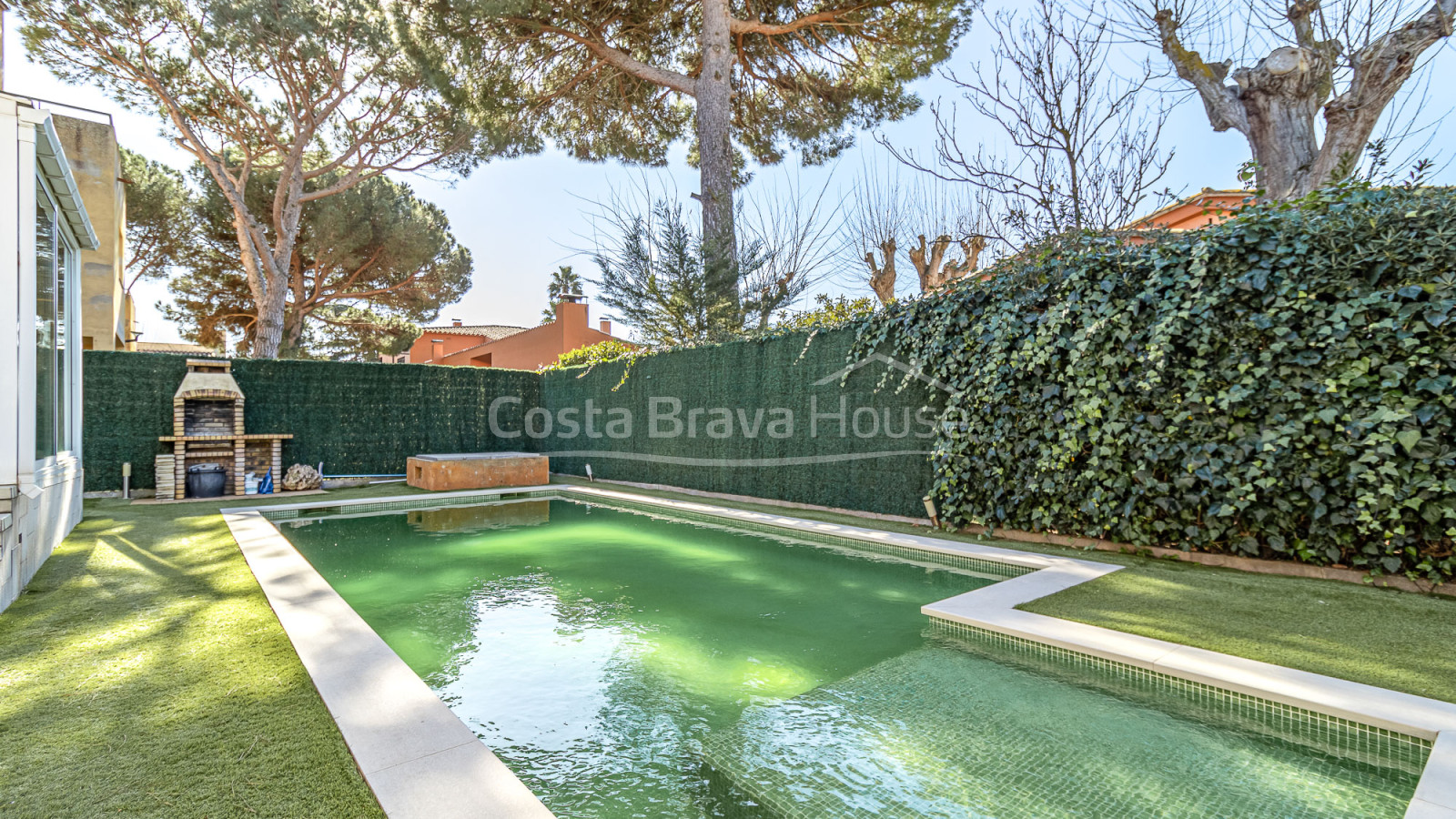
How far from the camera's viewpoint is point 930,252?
1077 centimetres

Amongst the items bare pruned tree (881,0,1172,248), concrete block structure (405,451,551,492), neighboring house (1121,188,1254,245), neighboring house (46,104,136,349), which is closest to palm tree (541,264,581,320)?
neighboring house (46,104,136,349)

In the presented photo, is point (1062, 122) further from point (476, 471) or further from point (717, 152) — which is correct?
point (476, 471)

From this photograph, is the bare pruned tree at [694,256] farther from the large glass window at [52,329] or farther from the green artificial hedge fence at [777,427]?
the large glass window at [52,329]

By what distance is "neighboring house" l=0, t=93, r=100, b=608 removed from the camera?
3.75 meters

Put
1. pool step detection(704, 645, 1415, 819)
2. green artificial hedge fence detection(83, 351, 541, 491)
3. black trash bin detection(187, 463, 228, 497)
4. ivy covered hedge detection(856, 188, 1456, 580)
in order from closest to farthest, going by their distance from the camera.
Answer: pool step detection(704, 645, 1415, 819)
ivy covered hedge detection(856, 188, 1456, 580)
black trash bin detection(187, 463, 228, 497)
green artificial hedge fence detection(83, 351, 541, 491)

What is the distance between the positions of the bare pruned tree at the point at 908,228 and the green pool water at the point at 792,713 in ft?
21.8

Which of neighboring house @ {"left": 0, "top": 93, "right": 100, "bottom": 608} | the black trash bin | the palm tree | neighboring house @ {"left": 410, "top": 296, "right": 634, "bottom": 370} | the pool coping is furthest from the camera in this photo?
the palm tree

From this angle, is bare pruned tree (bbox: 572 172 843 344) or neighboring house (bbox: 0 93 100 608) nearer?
neighboring house (bbox: 0 93 100 608)

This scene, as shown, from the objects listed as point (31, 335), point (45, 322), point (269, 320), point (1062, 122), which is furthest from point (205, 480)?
point (1062, 122)

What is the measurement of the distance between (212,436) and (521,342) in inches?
611

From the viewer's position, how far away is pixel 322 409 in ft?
37.1

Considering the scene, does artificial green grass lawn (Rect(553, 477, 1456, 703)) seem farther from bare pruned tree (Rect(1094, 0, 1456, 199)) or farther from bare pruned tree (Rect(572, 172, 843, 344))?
bare pruned tree (Rect(572, 172, 843, 344))

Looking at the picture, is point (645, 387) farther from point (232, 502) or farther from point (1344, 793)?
point (1344, 793)

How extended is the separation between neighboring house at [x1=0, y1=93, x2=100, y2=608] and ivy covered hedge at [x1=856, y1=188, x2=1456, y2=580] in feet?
22.8
